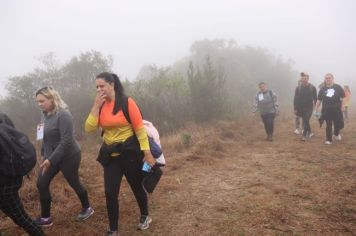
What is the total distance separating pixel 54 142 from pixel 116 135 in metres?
0.97

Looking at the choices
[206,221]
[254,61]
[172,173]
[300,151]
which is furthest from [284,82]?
[206,221]

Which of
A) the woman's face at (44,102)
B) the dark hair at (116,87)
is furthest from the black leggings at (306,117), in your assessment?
the woman's face at (44,102)

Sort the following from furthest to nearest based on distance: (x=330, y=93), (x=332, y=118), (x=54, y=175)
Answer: (x=332, y=118) → (x=330, y=93) → (x=54, y=175)

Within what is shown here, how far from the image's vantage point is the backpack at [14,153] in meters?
3.28

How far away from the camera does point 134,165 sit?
160 inches

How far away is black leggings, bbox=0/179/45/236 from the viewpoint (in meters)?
3.37

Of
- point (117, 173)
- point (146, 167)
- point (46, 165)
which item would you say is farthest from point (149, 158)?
point (46, 165)

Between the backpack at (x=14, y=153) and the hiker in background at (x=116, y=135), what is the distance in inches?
31.0

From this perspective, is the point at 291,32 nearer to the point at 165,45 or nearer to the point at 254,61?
the point at 165,45

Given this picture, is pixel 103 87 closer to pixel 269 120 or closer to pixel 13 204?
pixel 13 204

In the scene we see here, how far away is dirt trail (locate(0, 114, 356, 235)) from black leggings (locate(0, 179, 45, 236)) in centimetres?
119

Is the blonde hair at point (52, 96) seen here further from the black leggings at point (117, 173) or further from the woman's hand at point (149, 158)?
the woman's hand at point (149, 158)

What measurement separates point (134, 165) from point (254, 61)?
1156 inches

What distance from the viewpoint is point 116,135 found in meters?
3.99
